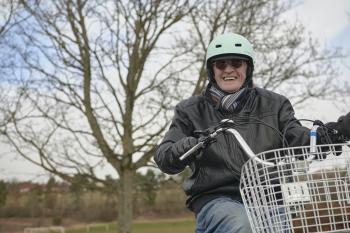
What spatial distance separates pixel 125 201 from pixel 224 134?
8.26 meters

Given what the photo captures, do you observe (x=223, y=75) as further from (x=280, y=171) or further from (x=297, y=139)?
(x=280, y=171)

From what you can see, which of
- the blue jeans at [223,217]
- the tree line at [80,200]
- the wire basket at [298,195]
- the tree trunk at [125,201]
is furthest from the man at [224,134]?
the tree line at [80,200]

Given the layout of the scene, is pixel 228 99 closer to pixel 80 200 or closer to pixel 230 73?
pixel 230 73

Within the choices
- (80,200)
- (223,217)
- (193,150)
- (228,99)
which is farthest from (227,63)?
(80,200)

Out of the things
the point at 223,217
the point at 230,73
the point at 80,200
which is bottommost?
the point at 223,217

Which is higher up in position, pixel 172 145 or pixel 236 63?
pixel 236 63

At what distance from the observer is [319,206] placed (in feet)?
6.25

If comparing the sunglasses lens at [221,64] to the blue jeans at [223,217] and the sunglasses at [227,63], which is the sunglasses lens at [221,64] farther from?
the blue jeans at [223,217]

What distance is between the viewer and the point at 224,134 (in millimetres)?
2463

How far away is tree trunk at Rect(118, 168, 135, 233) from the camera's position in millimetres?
10398

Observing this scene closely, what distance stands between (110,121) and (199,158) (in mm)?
7899

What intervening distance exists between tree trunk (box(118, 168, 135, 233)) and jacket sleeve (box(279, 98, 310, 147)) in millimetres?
7902

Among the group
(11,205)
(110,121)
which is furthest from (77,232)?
(110,121)

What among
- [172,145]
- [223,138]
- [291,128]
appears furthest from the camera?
[291,128]
